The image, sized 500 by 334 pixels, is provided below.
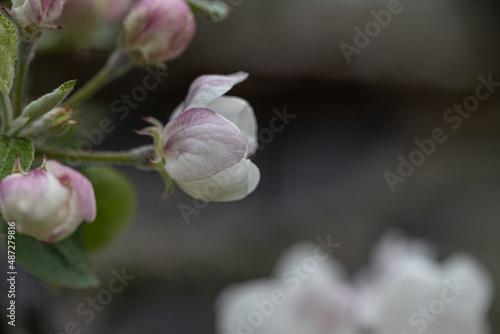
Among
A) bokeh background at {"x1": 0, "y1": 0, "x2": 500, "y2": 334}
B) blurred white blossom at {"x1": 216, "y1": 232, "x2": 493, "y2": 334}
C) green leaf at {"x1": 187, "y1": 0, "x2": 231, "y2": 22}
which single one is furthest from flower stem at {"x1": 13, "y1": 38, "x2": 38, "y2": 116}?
bokeh background at {"x1": 0, "y1": 0, "x2": 500, "y2": 334}

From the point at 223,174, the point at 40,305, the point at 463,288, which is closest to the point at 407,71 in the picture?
the point at 463,288

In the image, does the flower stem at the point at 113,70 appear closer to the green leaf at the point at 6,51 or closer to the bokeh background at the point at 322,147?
the green leaf at the point at 6,51

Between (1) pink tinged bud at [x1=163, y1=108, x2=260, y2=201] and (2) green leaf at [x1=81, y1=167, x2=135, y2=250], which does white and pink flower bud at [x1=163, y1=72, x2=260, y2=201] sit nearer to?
(1) pink tinged bud at [x1=163, y1=108, x2=260, y2=201]

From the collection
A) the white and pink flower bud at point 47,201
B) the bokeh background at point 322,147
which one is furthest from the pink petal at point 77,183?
the bokeh background at point 322,147

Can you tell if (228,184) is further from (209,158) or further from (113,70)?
(113,70)

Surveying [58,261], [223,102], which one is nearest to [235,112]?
[223,102]
